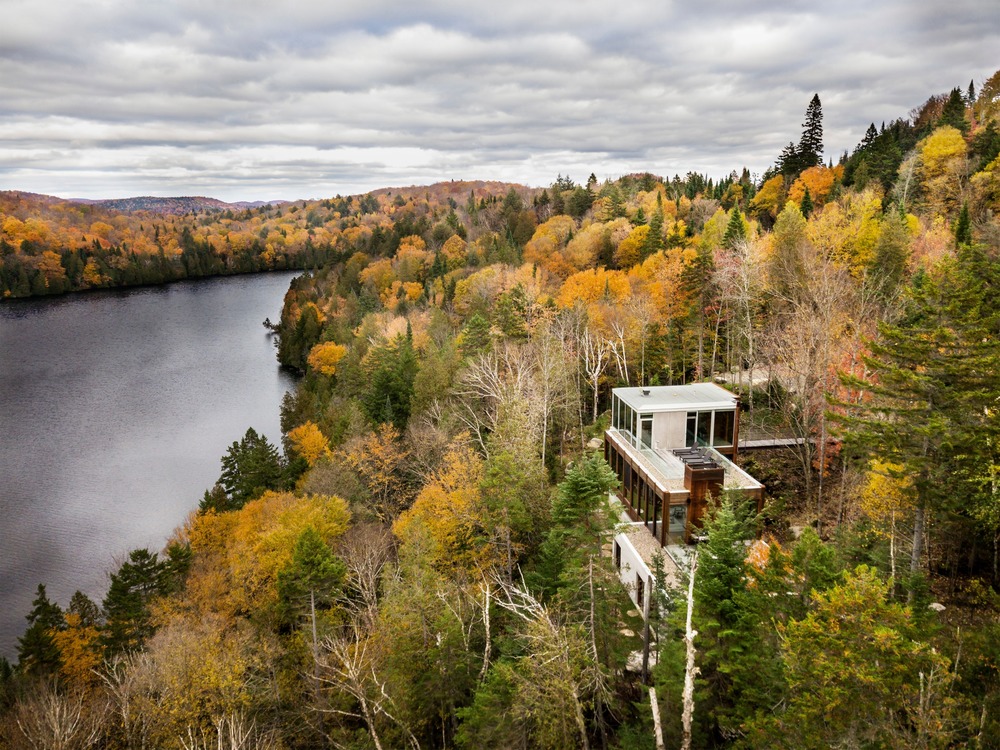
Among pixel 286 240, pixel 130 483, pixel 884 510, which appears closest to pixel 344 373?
pixel 130 483

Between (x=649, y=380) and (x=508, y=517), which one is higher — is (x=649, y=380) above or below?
above

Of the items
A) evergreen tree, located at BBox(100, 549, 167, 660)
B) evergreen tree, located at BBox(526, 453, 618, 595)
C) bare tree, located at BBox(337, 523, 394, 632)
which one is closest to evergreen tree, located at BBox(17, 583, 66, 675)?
evergreen tree, located at BBox(100, 549, 167, 660)

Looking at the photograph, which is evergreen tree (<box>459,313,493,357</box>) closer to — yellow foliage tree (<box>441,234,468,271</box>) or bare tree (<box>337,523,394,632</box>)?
bare tree (<box>337,523,394,632</box>)

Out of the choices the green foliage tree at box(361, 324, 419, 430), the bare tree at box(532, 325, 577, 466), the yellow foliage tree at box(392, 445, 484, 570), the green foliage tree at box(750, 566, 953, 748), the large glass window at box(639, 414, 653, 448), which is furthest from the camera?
the green foliage tree at box(361, 324, 419, 430)

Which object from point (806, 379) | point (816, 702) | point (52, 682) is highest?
point (806, 379)

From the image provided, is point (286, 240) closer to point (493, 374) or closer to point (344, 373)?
point (344, 373)

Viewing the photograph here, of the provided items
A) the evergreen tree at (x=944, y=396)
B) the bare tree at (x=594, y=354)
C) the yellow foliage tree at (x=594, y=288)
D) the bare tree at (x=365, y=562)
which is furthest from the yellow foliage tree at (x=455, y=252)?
the evergreen tree at (x=944, y=396)
